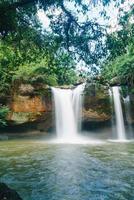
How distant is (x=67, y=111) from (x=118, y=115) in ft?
9.83

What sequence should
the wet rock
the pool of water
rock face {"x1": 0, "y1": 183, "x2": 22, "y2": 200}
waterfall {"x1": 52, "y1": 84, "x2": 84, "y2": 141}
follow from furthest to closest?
1. waterfall {"x1": 52, "y1": 84, "x2": 84, "y2": 141}
2. the wet rock
3. the pool of water
4. rock face {"x1": 0, "y1": 183, "x2": 22, "y2": 200}

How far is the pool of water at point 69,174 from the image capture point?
756 centimetres

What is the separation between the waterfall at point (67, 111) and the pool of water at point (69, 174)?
21.1 ft

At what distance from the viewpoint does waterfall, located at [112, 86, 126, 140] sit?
20.8m

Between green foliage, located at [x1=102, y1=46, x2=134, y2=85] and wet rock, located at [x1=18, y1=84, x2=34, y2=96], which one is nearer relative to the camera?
wet rock, located at [x1=18, y1=84, x2=34, y2=96]

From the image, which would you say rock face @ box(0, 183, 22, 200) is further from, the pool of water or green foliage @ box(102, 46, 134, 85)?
green foliage @ box(102, 46, 134, 85)

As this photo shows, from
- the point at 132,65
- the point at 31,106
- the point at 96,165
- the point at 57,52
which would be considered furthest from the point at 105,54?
the point at 132,65

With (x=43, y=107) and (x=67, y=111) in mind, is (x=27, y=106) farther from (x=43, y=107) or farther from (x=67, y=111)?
(x=67, y=111)

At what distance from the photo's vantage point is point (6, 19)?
6773mm

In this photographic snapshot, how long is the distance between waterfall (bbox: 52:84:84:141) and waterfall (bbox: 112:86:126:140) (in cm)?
201

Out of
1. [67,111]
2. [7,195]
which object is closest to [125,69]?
[67,111]

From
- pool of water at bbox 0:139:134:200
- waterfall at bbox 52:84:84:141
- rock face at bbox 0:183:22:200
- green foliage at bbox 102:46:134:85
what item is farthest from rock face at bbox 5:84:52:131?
rock face at bbox 0:183:22:200

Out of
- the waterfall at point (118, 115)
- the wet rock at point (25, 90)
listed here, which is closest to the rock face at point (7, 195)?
the wet rock at point (25, 90)

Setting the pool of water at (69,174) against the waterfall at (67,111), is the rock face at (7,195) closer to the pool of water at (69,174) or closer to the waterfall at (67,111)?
the pool of water at (69,174)
